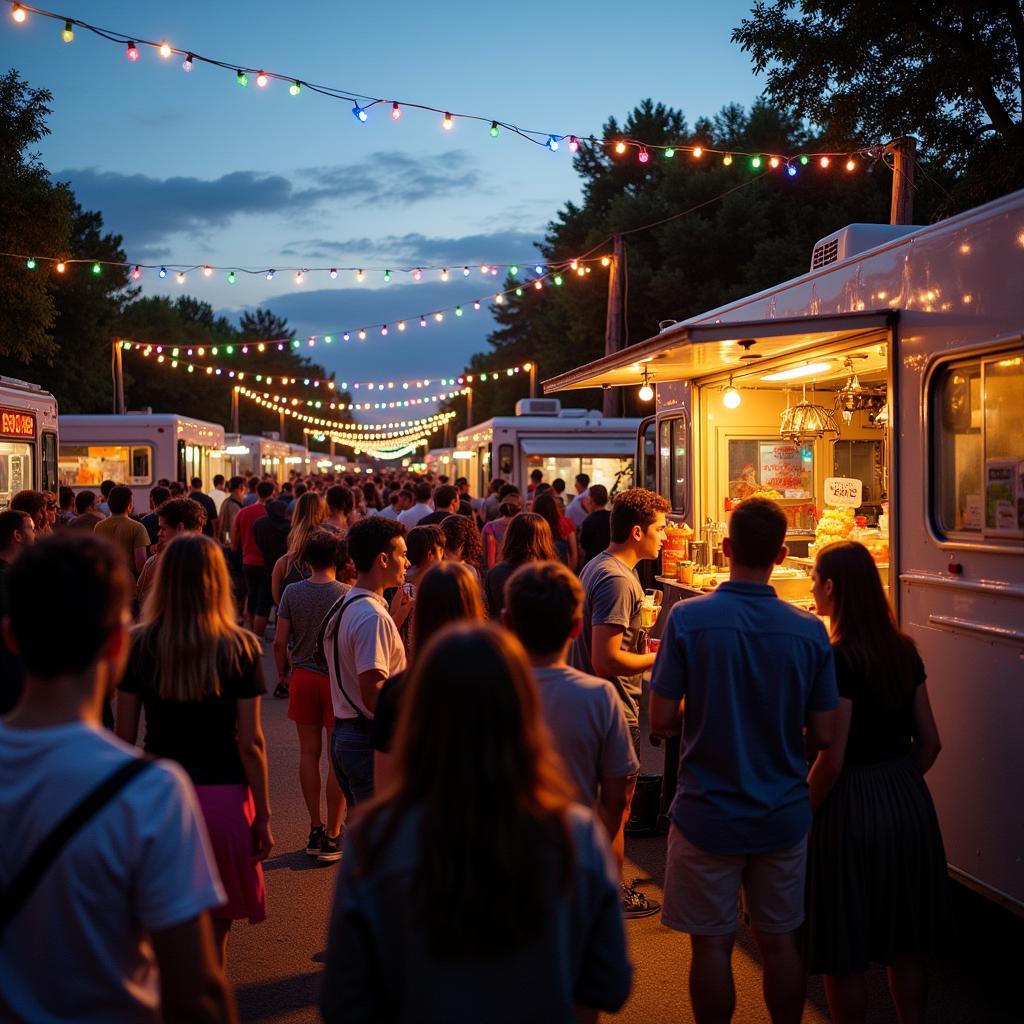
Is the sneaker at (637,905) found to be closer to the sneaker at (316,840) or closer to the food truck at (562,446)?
the sneaker at (316,840)

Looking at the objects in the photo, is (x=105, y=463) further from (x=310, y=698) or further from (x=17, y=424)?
(x=310, y=698)

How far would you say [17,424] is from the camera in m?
15.4

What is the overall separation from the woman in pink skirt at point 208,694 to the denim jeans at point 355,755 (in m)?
1.34

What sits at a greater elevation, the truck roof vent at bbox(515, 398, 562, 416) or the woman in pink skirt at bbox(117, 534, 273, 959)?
the truck roof vent at bbox(515, 398, 562, 416)

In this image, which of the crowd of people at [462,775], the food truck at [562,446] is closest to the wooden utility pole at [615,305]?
the food truck at [562,446]

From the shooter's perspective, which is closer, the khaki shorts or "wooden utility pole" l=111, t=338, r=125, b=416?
the khaki shorts

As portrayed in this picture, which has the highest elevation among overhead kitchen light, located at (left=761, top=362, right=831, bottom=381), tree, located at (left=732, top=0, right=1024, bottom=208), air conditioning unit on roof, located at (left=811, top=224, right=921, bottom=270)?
tree, located at (left=732, top=0, right=1024, bottom=208)

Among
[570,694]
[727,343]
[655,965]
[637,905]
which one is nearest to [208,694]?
[570,694]

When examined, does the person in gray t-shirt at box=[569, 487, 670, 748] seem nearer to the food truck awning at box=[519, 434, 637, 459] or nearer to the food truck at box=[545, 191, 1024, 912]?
the food truck at box=[545, 191, 1024, 912]

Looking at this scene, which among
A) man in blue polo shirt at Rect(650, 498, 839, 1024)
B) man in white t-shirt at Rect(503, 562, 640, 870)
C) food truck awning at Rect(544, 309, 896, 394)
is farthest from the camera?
food truck awning at Rect(544, 309, 896, 394)

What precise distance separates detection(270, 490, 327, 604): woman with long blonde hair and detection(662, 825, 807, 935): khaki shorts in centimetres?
493

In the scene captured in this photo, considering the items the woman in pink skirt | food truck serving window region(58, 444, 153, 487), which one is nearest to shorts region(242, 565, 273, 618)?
the woman in pink skirt

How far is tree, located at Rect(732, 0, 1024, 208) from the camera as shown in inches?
672

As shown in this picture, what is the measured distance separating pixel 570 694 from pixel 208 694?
1.23m
